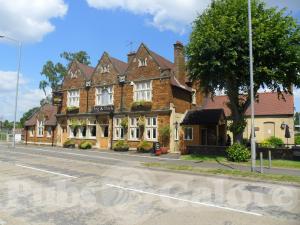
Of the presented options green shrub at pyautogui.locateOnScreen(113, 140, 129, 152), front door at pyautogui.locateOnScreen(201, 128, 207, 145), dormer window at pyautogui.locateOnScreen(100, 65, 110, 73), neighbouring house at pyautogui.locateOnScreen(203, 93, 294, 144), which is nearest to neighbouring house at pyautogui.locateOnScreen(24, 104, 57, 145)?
dormer window at pyautogui.locateOnScreen(100, 65, 110, 73)

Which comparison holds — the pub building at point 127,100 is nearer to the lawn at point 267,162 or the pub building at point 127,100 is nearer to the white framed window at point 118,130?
the white framed window at point 118,130

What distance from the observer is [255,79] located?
2214 cm

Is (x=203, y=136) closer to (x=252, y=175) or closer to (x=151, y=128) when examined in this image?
(x=151, y=128)

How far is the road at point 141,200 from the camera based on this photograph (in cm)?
761

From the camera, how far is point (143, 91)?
31.6 meters

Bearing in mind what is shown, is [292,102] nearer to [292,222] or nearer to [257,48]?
[257,48]

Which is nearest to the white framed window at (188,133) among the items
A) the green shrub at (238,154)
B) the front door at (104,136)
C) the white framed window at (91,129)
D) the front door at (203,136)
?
the front door at (203,136)

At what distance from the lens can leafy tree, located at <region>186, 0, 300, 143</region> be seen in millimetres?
21359

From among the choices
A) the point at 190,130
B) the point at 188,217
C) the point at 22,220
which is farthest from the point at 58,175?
the point at 190,130

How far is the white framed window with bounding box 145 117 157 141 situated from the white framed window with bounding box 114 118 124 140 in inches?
133

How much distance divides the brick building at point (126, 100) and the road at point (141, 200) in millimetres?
16045

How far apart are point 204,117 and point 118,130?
30.4ft

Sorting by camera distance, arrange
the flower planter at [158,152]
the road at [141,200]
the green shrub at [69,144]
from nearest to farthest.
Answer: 1. the road at [141,200]
2. the flower planter at [158,152]
3. the green shrub at [69,144]

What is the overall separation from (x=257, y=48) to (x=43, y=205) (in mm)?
17769
